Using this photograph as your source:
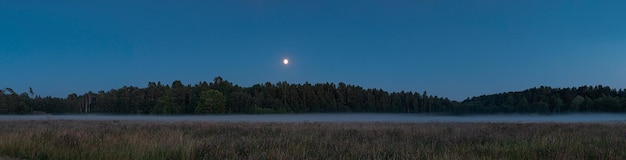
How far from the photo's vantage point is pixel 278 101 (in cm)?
16625

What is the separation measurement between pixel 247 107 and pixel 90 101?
7663 centimetres

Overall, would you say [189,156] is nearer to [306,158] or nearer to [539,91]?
[306,158]

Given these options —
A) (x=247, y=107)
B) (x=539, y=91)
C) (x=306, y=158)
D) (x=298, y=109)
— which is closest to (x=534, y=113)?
(x=539, y=91)

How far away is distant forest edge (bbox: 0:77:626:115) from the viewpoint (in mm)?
152625

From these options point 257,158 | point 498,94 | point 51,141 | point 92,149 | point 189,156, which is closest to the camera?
point 257,158

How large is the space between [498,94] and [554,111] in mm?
31633

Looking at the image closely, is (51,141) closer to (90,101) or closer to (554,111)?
(554,111)

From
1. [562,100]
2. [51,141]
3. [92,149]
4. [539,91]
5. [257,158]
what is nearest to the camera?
[257,158]

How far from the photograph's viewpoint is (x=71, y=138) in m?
13.8

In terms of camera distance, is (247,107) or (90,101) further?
(90,101)

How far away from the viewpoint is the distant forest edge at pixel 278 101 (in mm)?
152625

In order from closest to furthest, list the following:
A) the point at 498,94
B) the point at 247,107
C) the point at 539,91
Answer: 1. the point at 247,107
2. the point at 539,91
3. the point at 498,94

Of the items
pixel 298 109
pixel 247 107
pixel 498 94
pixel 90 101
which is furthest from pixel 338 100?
pixel 90 101

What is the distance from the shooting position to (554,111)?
160500 millimetres
